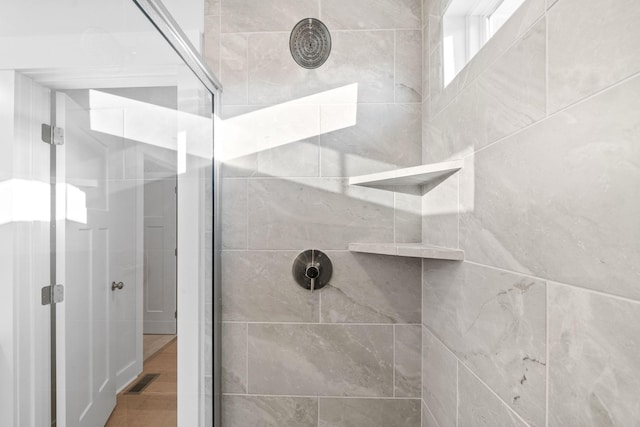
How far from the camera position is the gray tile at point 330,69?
143 centimetres

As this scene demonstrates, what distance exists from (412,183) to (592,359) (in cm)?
90

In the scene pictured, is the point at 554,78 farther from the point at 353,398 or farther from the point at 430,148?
the point at 353,398

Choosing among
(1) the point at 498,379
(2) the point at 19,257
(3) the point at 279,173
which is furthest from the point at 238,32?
(1) the point at 498,379

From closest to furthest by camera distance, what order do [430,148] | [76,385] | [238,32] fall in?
[76,385], [430,148], [238,32]

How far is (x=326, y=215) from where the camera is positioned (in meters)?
1.44

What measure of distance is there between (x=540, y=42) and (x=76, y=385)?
1028 millimetres

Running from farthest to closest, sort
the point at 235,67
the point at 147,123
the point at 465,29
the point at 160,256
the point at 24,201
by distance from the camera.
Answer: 1. the point at 235,67
2. the point at 465,29
3. the point at 160,256
4. the point at 147,123
5. the point at 24,201

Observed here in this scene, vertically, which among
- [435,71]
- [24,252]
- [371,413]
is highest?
[435,71]

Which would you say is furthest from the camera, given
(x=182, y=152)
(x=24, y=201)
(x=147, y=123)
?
(x=182, y=152)

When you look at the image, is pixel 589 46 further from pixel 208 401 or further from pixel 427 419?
pixel 208 401

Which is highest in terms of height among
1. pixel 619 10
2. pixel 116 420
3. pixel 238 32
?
pixel 238 32

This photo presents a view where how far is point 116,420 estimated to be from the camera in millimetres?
782

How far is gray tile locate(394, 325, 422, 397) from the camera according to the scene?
1.42m

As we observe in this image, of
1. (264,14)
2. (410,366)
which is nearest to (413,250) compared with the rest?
(410,366)
